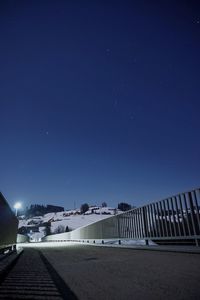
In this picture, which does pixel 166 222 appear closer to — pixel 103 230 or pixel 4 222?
→ pixel 4 222

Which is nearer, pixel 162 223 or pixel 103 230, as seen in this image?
pixel 162 223

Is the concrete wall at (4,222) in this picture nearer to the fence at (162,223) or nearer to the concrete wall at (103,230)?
the fence at (162,223)

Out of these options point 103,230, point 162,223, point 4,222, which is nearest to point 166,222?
point 162,223

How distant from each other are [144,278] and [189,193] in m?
3.93

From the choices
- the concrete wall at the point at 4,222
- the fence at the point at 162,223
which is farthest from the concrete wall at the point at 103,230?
the concrete wall at the point at 4,222

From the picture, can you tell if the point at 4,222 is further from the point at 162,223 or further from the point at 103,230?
the point at 103,230

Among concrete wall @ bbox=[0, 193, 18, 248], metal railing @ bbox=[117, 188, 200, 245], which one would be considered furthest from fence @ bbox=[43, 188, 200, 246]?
concrete wall @ bbox=[0, 193, 18, 248]

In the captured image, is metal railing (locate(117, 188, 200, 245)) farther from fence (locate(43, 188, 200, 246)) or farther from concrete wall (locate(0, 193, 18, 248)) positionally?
concrete wall (locate(0, 193, 18, 248))

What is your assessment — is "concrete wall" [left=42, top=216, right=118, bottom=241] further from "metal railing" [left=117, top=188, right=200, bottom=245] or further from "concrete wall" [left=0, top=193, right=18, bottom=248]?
"concrete wall" [left=0, top=193, right=18, bottom=248]

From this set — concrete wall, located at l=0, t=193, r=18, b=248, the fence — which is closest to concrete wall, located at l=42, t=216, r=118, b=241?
the fence

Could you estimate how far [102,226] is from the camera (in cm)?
1561

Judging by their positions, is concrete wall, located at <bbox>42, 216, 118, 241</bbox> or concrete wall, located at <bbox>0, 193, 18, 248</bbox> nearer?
concrete wall, located at <bbox>0, 193, 18, 248</bbox>

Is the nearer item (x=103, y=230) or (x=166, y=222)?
(x=166, y=222)

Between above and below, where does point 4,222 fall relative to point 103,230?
below
